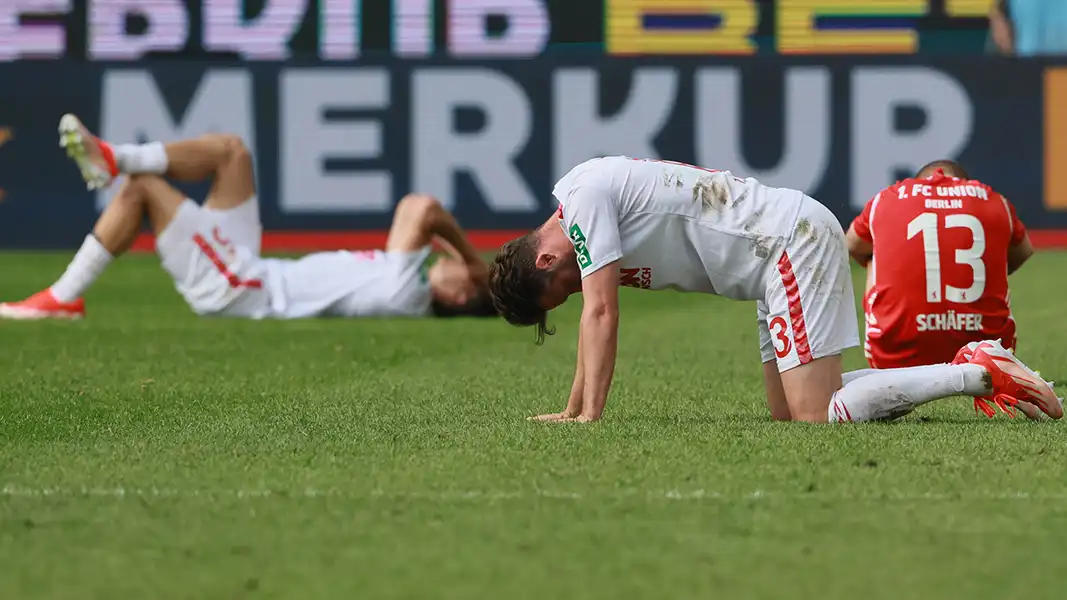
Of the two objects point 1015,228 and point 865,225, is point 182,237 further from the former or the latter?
point 1015,228

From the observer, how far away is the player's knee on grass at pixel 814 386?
6316 mm

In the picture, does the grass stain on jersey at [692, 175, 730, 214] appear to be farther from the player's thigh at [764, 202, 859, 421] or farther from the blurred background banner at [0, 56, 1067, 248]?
the blurred background banner at [0, 56, 1067, 248]

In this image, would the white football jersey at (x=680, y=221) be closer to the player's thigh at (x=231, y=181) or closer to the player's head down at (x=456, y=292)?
the player's head down at (x=456, y=292)

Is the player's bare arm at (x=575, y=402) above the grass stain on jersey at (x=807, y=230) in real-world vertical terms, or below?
below

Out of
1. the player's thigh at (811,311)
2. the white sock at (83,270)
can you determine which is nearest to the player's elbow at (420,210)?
the white sock at (83,270)

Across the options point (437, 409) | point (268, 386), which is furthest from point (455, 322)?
point (437, 409)

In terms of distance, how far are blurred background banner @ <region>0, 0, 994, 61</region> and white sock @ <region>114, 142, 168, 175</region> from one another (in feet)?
34.7

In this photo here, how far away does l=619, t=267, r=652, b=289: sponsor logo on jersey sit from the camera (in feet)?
20.5

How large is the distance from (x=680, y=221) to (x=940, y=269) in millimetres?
1304

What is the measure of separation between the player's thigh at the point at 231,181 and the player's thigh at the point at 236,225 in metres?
0.03

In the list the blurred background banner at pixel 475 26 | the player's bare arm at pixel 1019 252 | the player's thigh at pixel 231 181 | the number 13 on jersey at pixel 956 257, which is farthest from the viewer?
the blurred background banner at pixel 475 26

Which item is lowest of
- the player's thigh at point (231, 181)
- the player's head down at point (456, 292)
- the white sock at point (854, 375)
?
the player's head down at point (456, 292)

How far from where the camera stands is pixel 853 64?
62.9 feet

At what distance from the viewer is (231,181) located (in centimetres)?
1152
